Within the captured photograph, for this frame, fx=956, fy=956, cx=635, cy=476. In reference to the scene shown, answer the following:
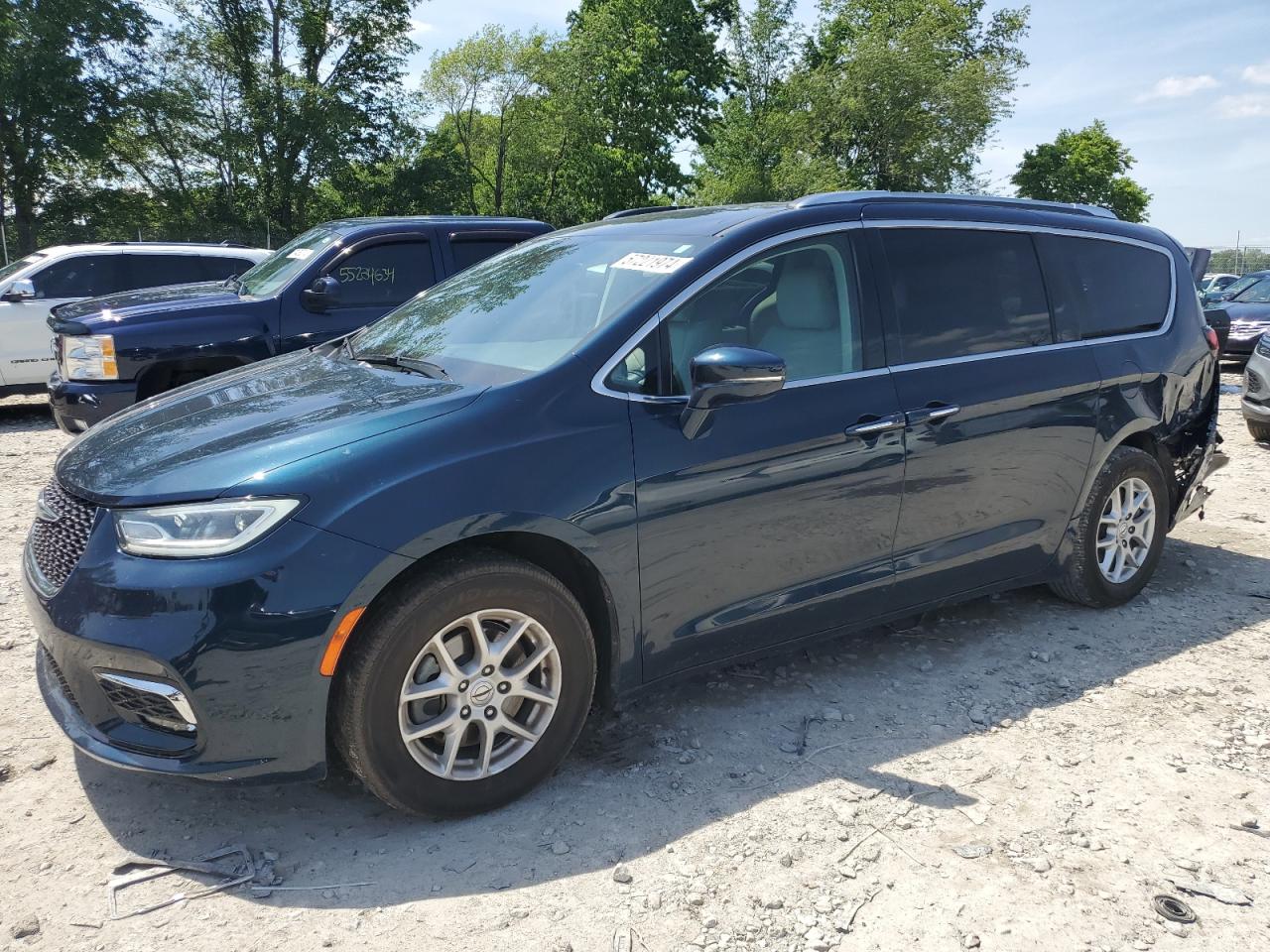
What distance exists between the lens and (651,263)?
3.35 m

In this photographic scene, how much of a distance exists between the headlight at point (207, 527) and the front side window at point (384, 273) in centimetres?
508

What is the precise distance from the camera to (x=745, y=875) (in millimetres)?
2637

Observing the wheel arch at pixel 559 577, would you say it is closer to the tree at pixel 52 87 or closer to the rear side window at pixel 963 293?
the rear side window at pixel 963 293

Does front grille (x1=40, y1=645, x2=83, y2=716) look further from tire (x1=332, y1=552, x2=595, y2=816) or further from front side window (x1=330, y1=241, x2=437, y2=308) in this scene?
front side window (x1=330, y1=241, x2=437, y2=308)

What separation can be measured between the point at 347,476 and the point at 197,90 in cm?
3111

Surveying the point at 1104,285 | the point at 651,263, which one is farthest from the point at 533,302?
the point at 1104,285

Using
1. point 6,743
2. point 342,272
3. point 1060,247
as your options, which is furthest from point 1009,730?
point 342,272

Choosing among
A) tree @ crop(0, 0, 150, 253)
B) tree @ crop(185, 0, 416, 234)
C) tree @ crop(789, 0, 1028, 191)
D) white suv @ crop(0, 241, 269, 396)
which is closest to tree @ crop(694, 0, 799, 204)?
tree @ crop(789, 0, 1028, 191)

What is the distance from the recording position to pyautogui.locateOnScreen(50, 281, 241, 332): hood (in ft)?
22.2

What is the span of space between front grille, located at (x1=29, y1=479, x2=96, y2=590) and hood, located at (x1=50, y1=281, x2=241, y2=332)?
14.2ft

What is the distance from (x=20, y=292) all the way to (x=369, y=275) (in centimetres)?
469

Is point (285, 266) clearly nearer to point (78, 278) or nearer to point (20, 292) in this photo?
Result: point (78, 278)

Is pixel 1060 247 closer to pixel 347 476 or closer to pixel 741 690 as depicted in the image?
pixel 741 690

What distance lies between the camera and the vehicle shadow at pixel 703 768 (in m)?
2.71
